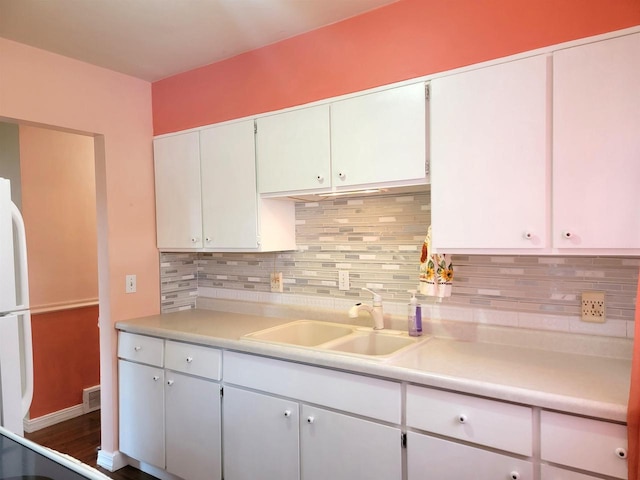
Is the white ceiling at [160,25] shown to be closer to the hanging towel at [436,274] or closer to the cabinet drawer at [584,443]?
the hanging towel at [436,274]

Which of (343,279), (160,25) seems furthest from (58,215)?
(343,279)

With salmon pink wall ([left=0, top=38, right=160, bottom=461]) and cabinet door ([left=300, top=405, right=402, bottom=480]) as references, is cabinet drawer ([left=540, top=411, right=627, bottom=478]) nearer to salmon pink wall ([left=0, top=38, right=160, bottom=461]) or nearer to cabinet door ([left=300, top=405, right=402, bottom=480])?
cabinet door ([left=300, top=405, right=402, bottom=480])

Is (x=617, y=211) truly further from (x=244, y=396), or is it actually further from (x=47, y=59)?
(x=47, y=59)

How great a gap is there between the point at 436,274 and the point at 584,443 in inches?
32.9

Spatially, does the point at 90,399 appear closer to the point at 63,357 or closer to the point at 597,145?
the point at 63,357

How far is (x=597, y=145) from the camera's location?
4.92ft

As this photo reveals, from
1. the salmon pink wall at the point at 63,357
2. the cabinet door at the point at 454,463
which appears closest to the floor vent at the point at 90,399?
the salmon pink wall at the point at 63,357

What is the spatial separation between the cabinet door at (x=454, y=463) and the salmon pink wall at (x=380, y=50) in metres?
1.46

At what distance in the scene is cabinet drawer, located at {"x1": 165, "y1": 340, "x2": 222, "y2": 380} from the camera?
2227mm

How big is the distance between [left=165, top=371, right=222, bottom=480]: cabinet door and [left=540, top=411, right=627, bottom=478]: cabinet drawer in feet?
4.84

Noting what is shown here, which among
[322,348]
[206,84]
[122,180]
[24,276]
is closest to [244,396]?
[322,348]

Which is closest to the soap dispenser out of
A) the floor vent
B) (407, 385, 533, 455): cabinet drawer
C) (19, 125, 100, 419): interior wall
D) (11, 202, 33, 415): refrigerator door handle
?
(407, 385, 533, 455): cabinet drawer

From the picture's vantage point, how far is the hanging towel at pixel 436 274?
1.96m

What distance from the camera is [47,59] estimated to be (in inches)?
96.1
